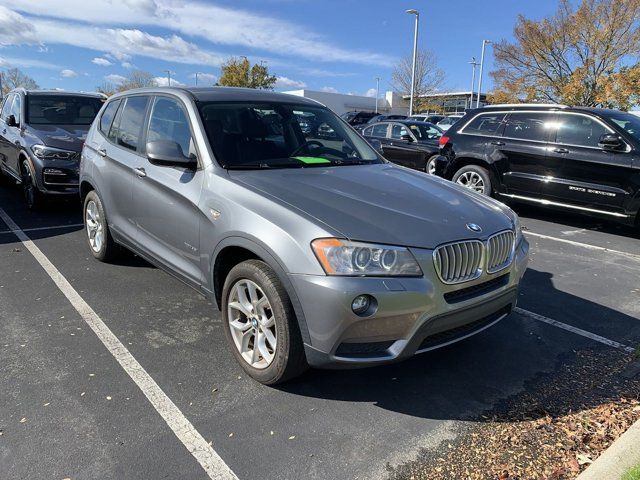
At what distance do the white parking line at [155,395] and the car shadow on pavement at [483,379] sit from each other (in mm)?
659

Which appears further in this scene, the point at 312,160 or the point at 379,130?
the point at 379,130

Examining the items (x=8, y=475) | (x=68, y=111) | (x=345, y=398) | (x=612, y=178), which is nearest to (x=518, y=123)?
(x=612, y=178)

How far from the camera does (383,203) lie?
309cm

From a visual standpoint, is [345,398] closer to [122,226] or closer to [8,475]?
[8,475]

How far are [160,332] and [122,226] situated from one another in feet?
4.15

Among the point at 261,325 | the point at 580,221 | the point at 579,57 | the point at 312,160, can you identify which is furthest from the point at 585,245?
the point at 579,57

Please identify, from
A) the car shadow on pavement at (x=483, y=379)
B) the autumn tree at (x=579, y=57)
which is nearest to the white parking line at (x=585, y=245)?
the car shadow on pavement at (x=483, y=379)

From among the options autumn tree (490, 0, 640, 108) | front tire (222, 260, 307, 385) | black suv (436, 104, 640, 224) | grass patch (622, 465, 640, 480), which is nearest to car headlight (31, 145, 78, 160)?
front tire (222, 260, 307, 385)

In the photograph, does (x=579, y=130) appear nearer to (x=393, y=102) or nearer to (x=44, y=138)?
(x=44, y=138)

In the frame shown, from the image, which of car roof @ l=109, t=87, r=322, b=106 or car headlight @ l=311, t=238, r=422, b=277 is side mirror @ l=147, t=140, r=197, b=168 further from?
car headlight @ l=311, t=238, r=422, b=277

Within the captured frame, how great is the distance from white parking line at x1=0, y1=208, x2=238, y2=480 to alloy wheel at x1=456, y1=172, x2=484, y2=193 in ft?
20.6

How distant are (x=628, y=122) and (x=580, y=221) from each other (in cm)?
171

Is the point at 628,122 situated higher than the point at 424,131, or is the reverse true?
the point at 628,122

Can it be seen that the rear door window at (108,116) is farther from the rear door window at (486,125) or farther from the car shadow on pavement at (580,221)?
A: the car shadow on pavement at (580,221)
